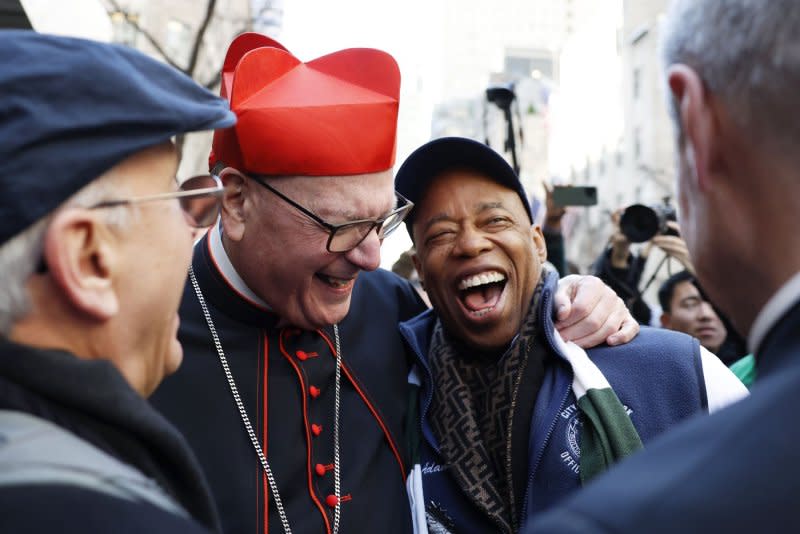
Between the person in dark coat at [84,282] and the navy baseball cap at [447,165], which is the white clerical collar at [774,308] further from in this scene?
the navy baseball cap at [447,165]

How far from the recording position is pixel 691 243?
1314mm

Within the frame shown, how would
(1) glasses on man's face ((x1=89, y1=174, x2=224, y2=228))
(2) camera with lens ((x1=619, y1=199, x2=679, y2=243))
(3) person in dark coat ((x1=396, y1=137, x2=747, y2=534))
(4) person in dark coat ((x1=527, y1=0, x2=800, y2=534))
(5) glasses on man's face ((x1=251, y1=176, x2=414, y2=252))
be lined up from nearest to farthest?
(4) person in dark coat ((x1=527, y1=0, x2=800, y2=534))
(1) glasses on man's face ((x1=89, y1=174, x2=224, y2=228))
(3) person in dark coat ((x1=396, y1=137, x2=747, y2=534))
(5) glasses on man's face ((x1=251, y1=176, x2=414, y2=252))
(2) camera with lens ((x1=619, y1=199, x2=679, y2=243))

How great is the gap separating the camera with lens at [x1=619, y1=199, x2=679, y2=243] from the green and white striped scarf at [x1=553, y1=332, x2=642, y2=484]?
338 centimetres

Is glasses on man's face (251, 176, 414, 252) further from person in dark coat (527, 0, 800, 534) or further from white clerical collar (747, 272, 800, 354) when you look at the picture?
white clerical collar (747, 272, 800, 354)

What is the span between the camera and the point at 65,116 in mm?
1211

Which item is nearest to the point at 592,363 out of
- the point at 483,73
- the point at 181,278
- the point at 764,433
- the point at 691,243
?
the point at 691,243

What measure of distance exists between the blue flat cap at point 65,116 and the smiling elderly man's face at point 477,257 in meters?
1.58

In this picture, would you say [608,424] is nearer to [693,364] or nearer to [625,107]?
[693,364]

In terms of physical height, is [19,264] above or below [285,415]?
above

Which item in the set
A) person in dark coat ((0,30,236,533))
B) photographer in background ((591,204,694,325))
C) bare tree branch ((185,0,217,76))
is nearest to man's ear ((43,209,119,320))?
person in dark coat ((0,30,236,533))

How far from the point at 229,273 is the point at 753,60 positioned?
6.25ft

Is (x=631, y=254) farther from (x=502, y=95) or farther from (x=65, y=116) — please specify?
(x=65, y=116)

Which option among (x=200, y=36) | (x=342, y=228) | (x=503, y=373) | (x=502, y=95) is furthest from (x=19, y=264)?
(x=200, y=36)

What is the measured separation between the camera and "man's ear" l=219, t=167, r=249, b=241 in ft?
8.72
